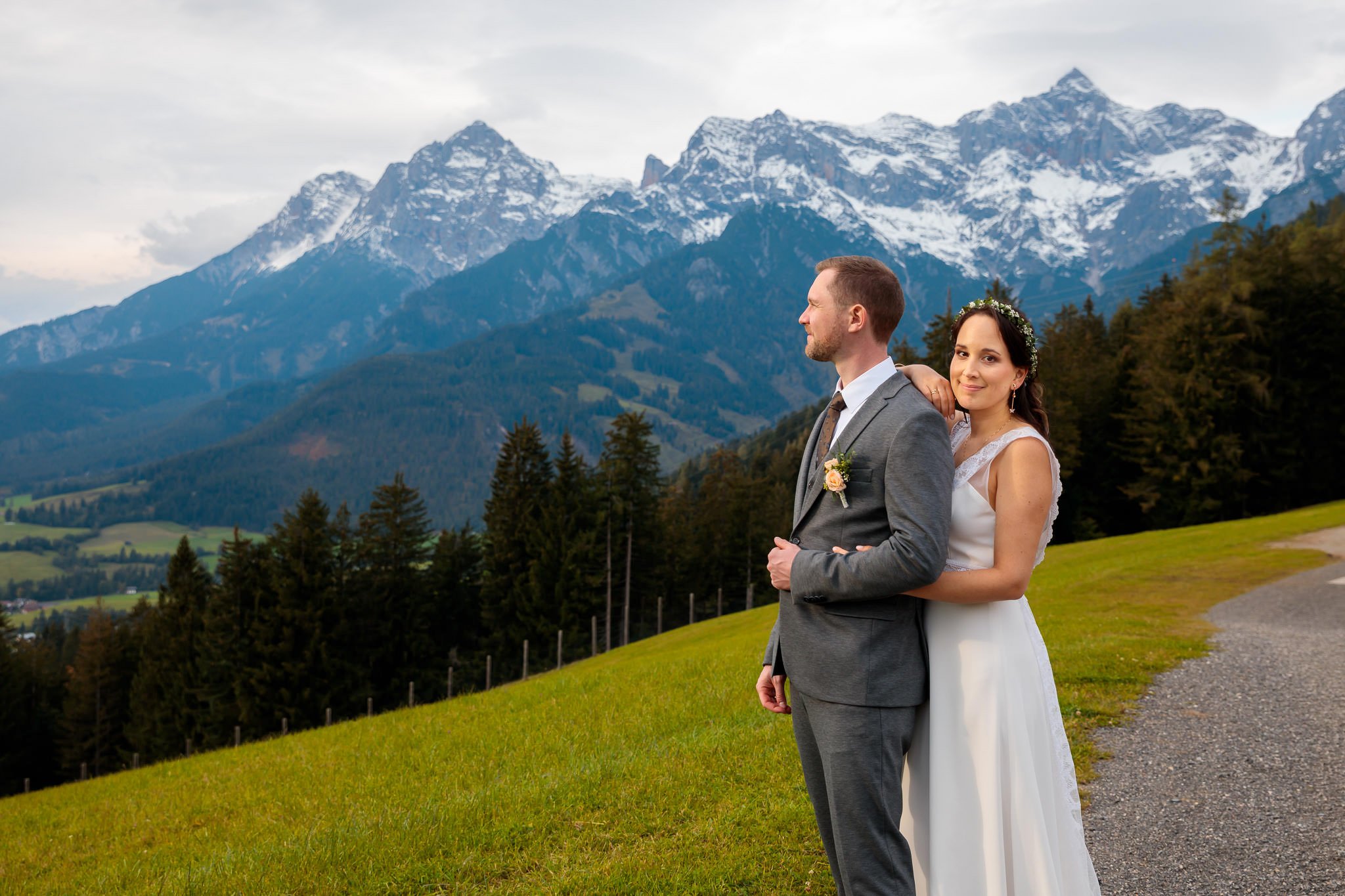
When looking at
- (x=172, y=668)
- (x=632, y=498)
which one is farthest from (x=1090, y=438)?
(x=172, y=668)

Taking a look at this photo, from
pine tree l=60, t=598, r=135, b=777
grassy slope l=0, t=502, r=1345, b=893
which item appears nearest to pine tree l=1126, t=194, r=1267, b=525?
grassy slope l=0, t=502, r=1345, b=893

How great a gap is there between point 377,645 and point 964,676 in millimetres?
49367

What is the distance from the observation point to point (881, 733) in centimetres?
354

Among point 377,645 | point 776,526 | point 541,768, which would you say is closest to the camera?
point 541,768

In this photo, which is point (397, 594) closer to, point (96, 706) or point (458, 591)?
point (458, 591)

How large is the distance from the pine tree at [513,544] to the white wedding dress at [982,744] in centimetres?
4621

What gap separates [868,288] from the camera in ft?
12.1

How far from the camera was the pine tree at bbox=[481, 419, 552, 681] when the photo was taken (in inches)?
1929

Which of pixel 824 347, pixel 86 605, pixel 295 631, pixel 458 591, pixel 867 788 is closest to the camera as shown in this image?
pixel 867 788

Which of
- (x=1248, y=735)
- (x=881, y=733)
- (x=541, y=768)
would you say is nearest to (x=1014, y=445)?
(x=881, y=733)

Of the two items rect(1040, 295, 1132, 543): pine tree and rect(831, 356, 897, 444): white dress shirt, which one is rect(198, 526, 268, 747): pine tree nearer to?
rect(831, 356, 897, 444): white dress shirt

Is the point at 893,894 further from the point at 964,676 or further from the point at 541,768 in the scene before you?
the point at 541,768

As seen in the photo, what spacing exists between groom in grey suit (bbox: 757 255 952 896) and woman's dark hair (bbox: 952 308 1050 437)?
18.8 inches

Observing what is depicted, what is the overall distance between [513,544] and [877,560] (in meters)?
48.6
